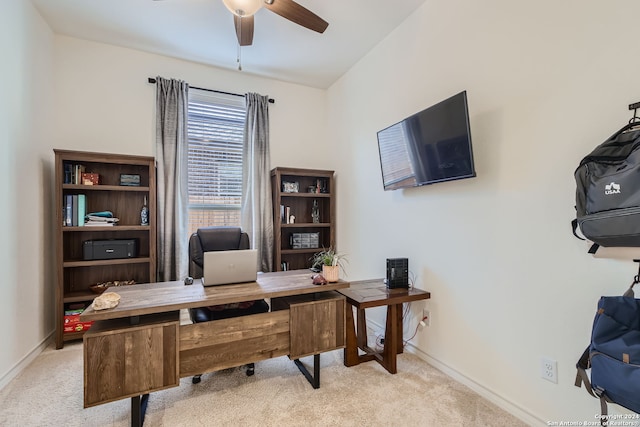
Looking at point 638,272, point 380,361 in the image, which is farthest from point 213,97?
point 638,272

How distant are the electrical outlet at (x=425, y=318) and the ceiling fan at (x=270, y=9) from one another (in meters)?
2.40

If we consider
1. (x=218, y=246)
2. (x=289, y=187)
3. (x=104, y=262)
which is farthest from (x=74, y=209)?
(x=289, y=187)

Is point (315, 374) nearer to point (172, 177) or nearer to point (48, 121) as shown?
point (172, 177)

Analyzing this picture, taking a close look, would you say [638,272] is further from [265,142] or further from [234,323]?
[265,142]

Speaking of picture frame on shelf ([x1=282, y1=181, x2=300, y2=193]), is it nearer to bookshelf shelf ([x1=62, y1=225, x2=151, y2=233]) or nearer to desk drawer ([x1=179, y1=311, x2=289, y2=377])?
bookshelf shelf ([x1=62, y1=225, x2=151, y2=233])

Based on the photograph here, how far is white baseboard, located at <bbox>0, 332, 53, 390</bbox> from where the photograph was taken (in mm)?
2083

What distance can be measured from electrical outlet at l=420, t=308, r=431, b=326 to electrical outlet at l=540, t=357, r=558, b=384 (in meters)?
0.84

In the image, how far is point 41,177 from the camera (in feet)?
8.81

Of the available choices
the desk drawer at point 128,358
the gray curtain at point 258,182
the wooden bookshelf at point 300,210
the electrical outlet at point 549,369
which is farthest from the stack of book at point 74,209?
the electrical outlet at point 549,369

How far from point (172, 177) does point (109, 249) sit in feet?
3.15

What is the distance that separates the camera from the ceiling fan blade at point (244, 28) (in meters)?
2.14

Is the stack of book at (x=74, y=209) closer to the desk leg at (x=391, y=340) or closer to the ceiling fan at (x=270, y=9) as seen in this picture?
the ceiling fan at (x=270, y=9)

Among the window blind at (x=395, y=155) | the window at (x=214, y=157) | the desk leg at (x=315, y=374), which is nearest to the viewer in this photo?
the desk leg at (x=315, y=374)

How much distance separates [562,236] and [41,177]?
13.3ft
